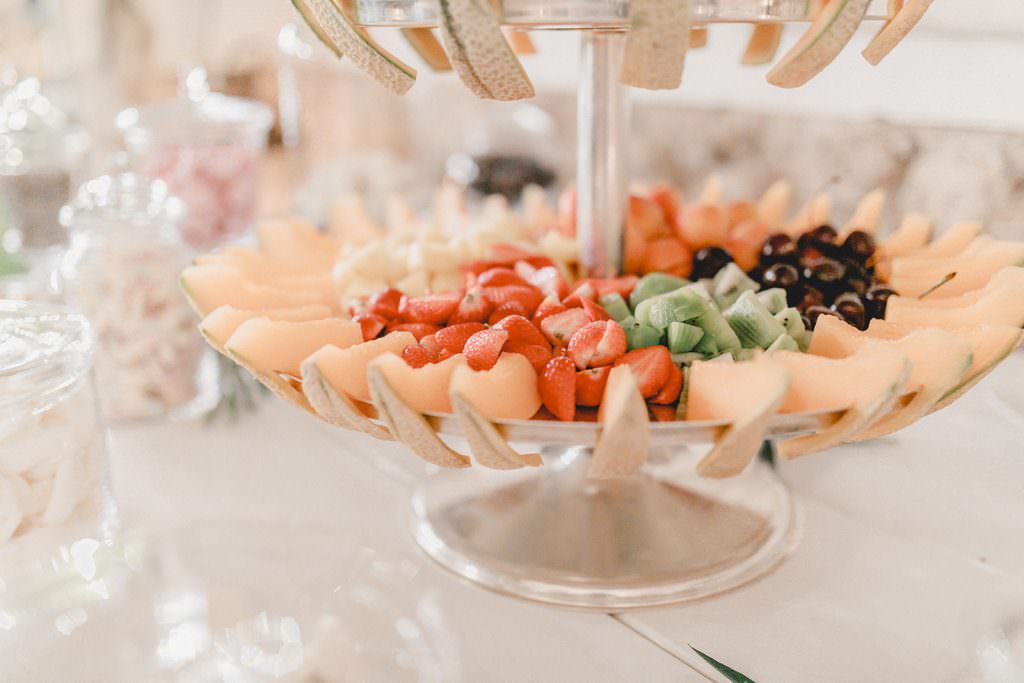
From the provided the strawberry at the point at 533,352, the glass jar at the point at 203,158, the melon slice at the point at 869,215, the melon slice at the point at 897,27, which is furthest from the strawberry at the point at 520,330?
the glass jar at the point at 203,158

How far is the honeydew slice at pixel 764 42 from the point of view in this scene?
2.05ft

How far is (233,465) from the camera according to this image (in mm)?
747

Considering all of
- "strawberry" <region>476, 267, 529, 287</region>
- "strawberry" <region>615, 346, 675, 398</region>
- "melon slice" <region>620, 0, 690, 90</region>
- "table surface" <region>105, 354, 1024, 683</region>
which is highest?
"melon slice" <region>620, 0, 690, 90</region>

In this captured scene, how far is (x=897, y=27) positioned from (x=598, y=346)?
24 centimetres

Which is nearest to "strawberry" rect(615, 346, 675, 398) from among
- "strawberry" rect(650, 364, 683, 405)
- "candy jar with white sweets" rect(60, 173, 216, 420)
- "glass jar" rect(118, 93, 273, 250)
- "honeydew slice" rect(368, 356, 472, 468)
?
"strawberry" rect(650, 364, 683, 405)

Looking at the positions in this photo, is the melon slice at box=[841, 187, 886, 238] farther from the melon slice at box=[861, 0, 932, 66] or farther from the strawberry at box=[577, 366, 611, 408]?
the strawberry at box=[577, 366, 611, 408]

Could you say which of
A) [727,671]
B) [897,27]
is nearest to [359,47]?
[897,27]

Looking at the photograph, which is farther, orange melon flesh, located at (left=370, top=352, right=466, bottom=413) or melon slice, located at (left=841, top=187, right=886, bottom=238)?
melon slice, located at (left=841, top=187, right=886, bottom=238)

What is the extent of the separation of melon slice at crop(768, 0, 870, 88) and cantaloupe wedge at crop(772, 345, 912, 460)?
0.16 m

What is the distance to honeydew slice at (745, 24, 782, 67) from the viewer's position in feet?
2.05

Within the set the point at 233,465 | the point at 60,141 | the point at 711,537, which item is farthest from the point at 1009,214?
the point at 60,141

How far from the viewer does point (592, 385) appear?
48 cm

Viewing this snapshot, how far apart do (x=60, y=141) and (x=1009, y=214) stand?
1.09m

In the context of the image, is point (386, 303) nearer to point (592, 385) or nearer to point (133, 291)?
point (592, 385)
